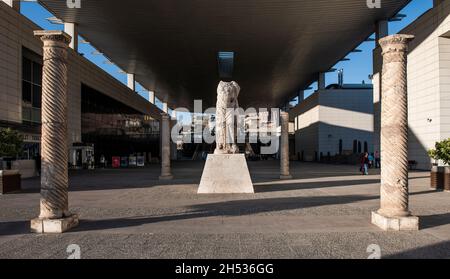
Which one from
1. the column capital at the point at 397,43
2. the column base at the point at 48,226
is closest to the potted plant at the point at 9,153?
the column base at the point at 48,226

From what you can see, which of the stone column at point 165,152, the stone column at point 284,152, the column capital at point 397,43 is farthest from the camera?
the stone column at point 284,152

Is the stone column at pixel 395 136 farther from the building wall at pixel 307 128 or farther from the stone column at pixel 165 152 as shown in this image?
the building wall at pixel 307 128

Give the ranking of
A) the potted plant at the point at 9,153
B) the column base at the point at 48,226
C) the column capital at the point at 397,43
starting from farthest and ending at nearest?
the potted plant at the point at 9,153 → the column capital at the point at 397,43 → the column base at the point at 48,226

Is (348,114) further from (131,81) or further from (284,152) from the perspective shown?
(131,81)

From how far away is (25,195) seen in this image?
13023 millimetres

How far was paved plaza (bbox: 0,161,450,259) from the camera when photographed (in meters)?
5.68

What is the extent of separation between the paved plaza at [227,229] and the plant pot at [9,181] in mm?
1910

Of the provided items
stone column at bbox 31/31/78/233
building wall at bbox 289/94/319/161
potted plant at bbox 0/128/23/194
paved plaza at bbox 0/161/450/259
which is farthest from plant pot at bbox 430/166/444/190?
building wall at bbox 289/94/319/161

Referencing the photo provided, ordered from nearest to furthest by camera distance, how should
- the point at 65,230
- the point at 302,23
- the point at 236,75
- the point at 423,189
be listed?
the point at 65,230
the point at 423,189
the point at 302,23
the point at 236,75

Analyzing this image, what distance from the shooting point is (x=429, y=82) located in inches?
935

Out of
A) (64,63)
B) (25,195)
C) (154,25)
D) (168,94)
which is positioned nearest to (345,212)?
(64,63)

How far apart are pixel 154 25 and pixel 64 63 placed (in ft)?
69.9

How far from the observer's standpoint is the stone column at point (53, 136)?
7355mm
